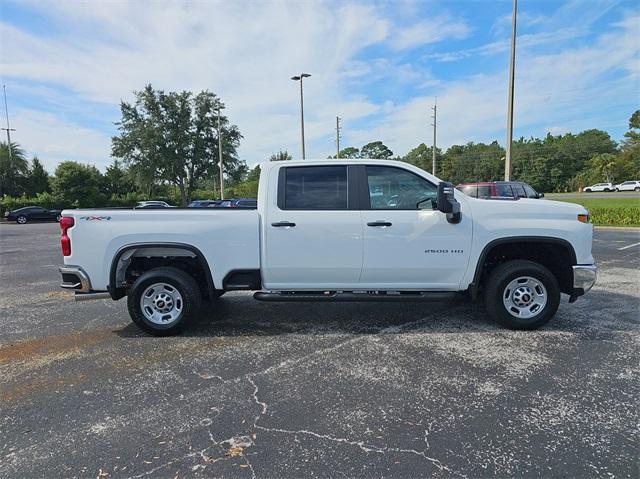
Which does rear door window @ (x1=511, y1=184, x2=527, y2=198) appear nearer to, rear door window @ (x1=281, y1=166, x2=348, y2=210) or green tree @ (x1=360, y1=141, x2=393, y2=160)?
rear door window @ (x1=281, y1=166, x2=348, y2=210)

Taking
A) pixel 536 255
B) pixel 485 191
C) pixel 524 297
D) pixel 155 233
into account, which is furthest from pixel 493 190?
pixel 155 233

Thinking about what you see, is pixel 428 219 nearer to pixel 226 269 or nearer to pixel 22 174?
pixel 226 269

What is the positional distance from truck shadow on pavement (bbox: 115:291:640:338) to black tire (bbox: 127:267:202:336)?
0.23 meters

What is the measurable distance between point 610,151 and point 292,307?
106 metres

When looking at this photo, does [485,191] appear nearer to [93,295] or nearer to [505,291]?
[505,291]

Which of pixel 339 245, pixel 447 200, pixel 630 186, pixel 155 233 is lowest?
pixel 339 245

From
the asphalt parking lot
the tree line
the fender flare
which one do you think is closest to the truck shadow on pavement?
the asphalt parking lot

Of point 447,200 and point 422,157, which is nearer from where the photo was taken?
point 447,200

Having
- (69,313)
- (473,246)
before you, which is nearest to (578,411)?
(473,246)

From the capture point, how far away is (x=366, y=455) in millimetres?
2617

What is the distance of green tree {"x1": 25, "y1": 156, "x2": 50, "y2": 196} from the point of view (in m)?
52.6

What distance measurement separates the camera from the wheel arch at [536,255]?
4605mm

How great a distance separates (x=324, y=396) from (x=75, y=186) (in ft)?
160

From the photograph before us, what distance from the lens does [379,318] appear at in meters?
5.35
